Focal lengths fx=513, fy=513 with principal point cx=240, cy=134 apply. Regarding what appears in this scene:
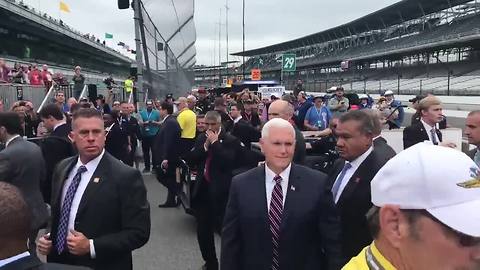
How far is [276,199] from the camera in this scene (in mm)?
3475

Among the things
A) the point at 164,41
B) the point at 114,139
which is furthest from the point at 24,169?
the point at 164,41

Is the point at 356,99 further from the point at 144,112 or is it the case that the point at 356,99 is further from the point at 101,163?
the point at 101,163

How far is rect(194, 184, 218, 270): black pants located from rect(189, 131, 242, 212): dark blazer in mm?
83

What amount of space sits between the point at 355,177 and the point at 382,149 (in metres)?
0.47

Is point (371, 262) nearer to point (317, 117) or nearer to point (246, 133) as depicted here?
point (246, 133)

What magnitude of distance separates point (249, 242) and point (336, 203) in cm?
69

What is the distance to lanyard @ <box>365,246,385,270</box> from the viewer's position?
1460mm

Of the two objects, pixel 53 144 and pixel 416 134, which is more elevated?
pixel 416 134

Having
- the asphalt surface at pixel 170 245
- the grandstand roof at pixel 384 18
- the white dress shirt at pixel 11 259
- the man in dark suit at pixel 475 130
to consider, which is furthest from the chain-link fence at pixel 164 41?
the grandstand roof at pixel 384 18

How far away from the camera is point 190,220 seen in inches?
340

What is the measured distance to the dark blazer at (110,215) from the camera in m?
3.27

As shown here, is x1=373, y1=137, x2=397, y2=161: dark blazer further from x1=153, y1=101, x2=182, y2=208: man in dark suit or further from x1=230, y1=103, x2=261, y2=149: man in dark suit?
x1=153, y1=101, x2=182, y2=208: man in dark suit

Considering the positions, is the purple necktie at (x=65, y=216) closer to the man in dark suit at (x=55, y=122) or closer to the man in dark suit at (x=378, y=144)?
the man in dark suit at (x=378, y=144)

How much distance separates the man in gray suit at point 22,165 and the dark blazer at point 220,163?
1.79m
